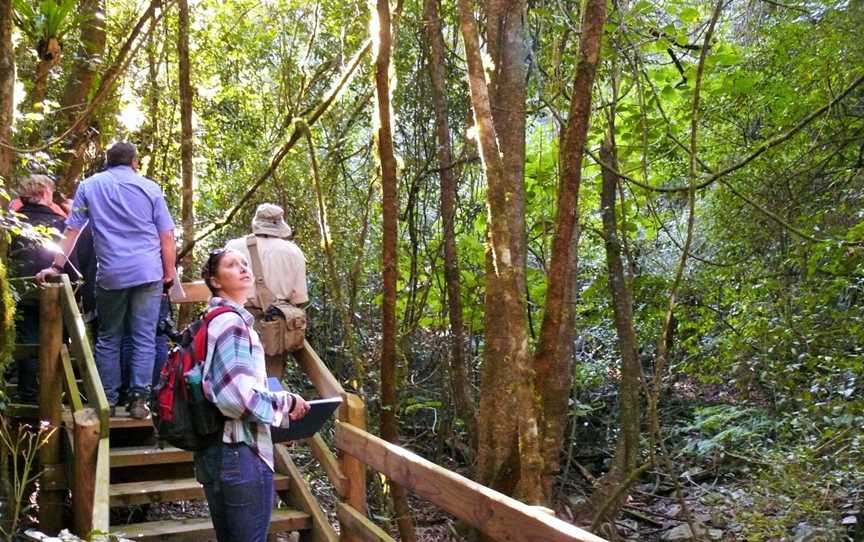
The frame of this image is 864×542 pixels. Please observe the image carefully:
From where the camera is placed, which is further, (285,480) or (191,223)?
(191,223)

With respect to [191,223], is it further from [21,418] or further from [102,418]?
[102,418]

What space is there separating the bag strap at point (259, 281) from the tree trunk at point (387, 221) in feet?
2.83

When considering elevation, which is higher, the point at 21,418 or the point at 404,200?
the point at 404,200

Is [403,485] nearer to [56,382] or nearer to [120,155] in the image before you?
[56,382]

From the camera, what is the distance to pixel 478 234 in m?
9.76

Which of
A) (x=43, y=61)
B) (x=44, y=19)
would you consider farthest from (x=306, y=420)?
(x=43, y=61)

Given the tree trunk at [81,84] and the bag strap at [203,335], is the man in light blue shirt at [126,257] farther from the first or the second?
→ the tree trunk at [81,84]

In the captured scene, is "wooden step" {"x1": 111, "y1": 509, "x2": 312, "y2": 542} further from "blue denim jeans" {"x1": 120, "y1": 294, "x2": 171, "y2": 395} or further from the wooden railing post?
"blue denim jeans" {"x1": 120, "y1": 294, "x2": 171, "y2": 395}

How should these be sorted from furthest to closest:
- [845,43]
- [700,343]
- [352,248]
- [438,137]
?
1. [700,343]
2. [352,248]
3. [438,137]
4. [845,43]

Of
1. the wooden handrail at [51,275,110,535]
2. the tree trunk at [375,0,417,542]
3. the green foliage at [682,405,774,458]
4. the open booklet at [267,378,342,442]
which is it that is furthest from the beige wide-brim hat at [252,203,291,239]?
the green foliage at [682,405,774,458]

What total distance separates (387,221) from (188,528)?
94.7 inches

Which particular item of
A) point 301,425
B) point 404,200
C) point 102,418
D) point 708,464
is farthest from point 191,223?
point 708,464

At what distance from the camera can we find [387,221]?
5.72 m

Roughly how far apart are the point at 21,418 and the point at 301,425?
2.88 meters
